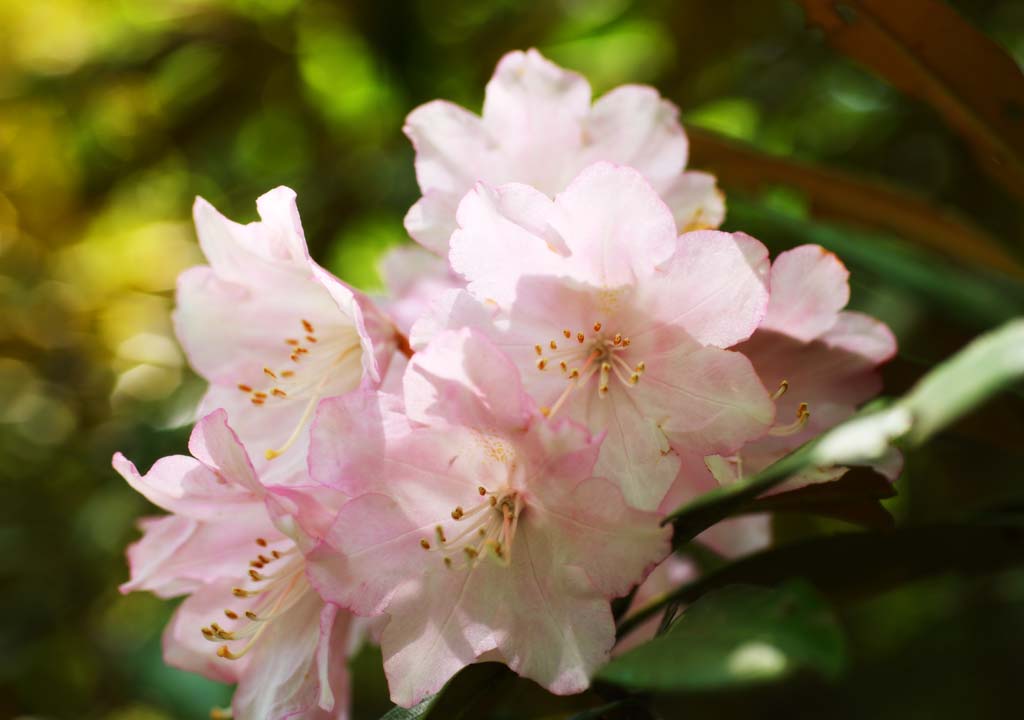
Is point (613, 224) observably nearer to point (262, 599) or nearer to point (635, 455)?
point (635, 455)

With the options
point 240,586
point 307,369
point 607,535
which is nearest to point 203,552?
point 240,586

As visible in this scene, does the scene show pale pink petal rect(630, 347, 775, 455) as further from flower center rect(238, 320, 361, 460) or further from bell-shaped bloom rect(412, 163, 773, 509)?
flower center rect(238, 320, 361, 460)

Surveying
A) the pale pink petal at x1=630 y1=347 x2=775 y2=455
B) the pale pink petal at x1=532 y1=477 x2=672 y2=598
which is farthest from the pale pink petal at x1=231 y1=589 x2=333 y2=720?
the pale pink petal at x1=630 y1=347 x2=775 y2=455

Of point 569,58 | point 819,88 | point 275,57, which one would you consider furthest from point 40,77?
point 819,88

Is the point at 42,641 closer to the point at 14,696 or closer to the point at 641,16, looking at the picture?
the point at 14,696

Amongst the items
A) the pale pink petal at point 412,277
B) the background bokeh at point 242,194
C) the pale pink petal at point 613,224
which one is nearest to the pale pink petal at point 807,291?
the pale pink petal at point 613,224

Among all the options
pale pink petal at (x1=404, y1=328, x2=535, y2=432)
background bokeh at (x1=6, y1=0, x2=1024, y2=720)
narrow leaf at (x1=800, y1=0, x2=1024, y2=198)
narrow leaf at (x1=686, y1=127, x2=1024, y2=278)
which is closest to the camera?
pale pink petal at (x1=404, y1=328, x2=535, y2=432)
